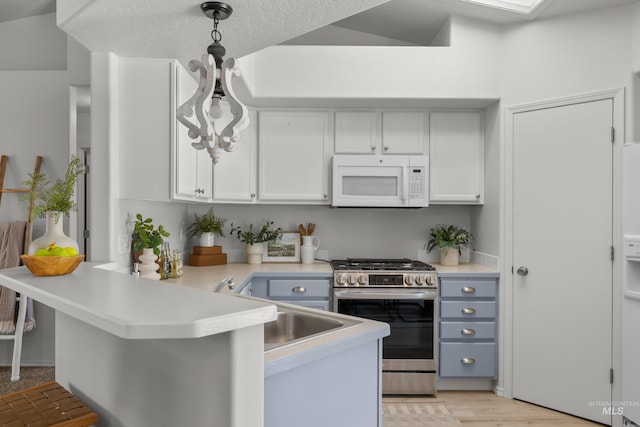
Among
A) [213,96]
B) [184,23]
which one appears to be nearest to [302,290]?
[213,96]

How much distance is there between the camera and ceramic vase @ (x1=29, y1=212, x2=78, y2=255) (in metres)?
1.58

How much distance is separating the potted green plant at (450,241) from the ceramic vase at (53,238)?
2.70 meters

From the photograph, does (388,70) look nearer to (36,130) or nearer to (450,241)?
(450,241)

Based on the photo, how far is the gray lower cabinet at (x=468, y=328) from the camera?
10.4 feet

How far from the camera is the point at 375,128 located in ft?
11.5

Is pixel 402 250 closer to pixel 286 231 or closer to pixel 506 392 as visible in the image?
pixel 286 231

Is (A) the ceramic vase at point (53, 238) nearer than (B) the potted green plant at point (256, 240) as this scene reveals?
Yes

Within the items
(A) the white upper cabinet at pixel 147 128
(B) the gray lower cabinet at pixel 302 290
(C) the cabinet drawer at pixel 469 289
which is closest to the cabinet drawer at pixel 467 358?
(C) the cabinet drawer at pixel 469 289

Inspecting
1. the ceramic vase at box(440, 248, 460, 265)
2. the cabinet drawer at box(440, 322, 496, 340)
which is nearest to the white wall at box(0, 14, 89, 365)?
the cabinet drawer at box(440, 322, 496, 340)

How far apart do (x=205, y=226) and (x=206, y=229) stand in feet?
0.08

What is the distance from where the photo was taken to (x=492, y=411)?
9.55ft

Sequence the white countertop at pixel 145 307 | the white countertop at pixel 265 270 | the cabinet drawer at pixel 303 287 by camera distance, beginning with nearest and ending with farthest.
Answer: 1. the white countertop at pixel 145 307
2. the white countertop at pixel 265 270
3. the cabinet drawer at pixel 303 287

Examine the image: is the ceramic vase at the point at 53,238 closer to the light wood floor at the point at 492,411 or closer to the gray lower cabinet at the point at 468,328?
the light wood floor at the point at 492,411

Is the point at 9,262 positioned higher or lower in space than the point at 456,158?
lower
